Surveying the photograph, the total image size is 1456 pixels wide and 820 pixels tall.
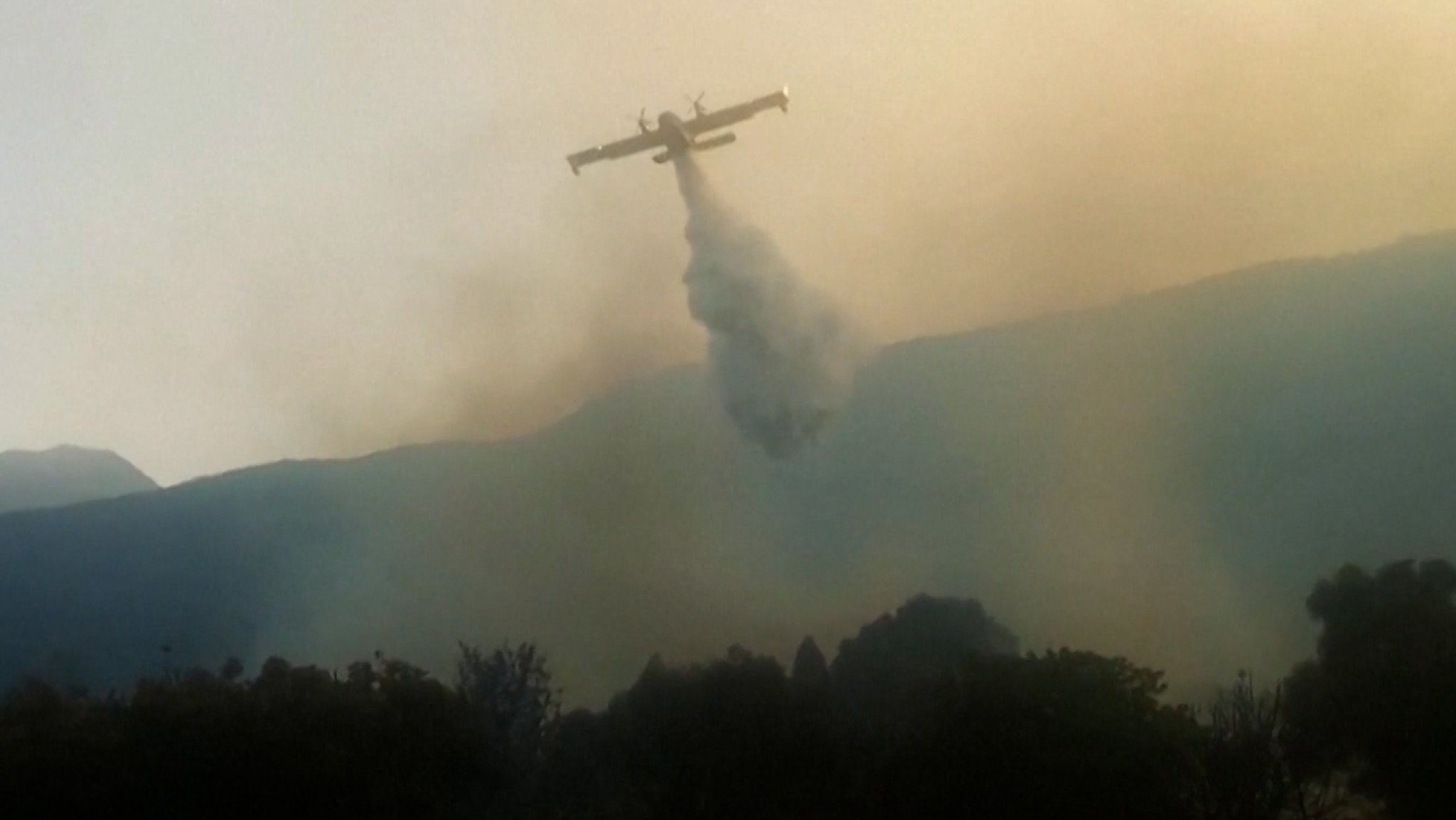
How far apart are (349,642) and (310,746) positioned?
88.2 meters

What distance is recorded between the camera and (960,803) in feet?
129

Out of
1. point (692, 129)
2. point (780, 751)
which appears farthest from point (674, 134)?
point (780, 751)

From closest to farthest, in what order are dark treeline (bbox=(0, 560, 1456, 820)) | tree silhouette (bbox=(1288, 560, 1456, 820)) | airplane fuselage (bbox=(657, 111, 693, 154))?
dark treeline (bbox=(0, 560, 1456, 820))
tree silhouette (bbox=(1288, 560, 1456, 820))
airplane fuselage (bbox=(657, 111, 693, 154))

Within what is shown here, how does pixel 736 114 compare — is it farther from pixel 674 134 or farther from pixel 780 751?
pixel 780 751

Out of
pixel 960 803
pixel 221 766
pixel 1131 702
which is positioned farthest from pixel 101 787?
pixel 1131 702

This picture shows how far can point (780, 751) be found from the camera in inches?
1768

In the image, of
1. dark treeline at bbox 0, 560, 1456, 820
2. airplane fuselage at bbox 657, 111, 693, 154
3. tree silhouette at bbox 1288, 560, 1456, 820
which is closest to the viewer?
dark treeline at bbox 0, 560, 1456, 820

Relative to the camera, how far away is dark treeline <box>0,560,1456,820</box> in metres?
39.5

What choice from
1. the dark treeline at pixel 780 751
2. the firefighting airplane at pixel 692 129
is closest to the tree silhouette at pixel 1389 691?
the dark treeline at pixel 780 751

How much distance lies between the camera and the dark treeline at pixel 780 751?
39531 mm

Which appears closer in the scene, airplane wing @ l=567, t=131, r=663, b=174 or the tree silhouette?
the tree silhouette

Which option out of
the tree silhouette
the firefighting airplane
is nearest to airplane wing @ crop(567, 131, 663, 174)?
the firefighting airplane

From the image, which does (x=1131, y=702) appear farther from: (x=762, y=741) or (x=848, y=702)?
(x=848, y=702)

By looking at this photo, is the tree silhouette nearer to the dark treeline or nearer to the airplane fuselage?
the dark treeline
